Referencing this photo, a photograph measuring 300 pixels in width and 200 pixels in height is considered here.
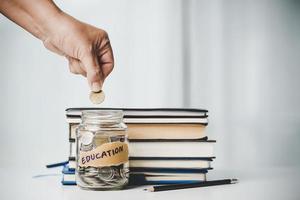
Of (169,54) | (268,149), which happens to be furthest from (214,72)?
(268,149)

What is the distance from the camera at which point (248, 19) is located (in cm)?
144

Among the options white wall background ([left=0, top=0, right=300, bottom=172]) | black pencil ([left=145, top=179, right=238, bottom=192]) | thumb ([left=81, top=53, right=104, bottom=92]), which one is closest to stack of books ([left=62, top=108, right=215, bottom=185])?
black pencil ([left=145, top=179, right=238, bottom=192])

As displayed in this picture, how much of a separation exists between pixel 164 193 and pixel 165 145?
4.7 inches

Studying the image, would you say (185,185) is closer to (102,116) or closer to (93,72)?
(102,116)

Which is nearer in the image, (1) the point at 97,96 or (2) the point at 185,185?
(2) the point at 185,185

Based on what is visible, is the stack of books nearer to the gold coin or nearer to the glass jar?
the glass jar

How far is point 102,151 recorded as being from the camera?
0.76 m

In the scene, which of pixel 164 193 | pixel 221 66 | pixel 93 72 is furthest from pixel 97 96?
pixel 164 193

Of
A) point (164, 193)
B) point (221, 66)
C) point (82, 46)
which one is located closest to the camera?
point (164, 193)

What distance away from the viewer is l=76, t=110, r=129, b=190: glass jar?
761 millimetres

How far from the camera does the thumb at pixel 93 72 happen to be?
1128 mm

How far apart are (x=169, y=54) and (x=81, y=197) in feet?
2.49

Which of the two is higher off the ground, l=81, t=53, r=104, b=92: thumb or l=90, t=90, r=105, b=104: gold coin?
l=81, t=53, r=104, b=92: thumb

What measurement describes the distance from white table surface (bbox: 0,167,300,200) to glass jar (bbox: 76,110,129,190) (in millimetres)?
20
